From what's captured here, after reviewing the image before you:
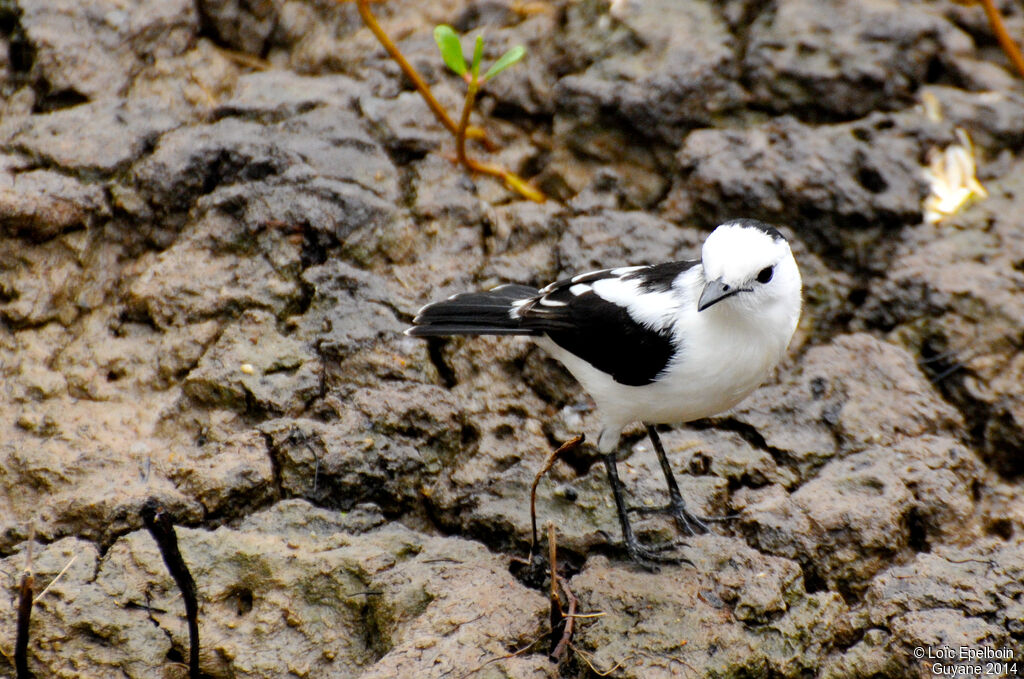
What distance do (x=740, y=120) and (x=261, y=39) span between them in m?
3.11

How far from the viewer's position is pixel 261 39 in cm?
625

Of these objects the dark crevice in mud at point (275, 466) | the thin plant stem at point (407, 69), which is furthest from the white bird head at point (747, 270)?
the thin plant stem at point (407, 69)

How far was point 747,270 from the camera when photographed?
3.69 m

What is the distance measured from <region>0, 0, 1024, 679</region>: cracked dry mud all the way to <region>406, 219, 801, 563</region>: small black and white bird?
41cm

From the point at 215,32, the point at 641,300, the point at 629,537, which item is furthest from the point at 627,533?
the point at 215,32

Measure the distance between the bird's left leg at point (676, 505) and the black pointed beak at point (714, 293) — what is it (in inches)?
39.2

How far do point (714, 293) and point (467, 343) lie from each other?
1.71 meters

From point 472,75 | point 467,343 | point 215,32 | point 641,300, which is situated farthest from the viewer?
point 215,32

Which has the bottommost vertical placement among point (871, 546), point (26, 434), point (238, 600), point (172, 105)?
point (871, 546)

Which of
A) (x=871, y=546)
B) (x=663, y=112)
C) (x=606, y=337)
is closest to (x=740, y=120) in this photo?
(x=663, y=112)

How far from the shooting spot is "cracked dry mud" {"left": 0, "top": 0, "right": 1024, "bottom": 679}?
12.4 feet

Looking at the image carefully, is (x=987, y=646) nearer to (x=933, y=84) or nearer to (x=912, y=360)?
(x=912, y=360)

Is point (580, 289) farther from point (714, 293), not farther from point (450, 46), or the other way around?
point (450, 46)

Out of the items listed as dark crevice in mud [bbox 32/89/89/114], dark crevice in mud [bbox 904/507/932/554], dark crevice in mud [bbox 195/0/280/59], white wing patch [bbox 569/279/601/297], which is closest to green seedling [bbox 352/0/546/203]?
dark crevice in mud [bbox 195/0/280/59]
